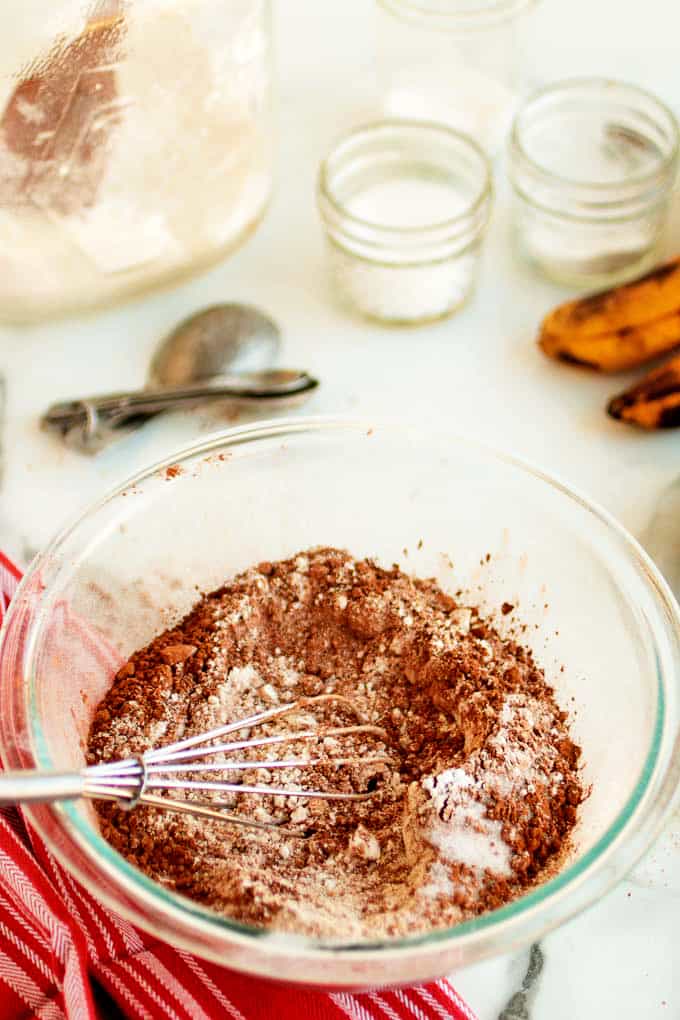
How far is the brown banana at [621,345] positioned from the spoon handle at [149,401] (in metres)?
0.22

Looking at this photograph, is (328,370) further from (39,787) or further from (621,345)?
(39,787)

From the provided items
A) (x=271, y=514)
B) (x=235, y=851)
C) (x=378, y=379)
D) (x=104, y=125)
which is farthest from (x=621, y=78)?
(x=235, y=851)

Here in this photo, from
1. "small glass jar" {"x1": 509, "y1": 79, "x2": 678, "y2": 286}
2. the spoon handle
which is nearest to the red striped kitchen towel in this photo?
the spoon handle

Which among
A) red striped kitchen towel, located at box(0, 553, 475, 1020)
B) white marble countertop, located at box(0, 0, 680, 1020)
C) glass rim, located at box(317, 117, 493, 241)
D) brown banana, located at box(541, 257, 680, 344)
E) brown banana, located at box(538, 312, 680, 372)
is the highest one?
glass rim, located at box(317, 117, 493, 241)

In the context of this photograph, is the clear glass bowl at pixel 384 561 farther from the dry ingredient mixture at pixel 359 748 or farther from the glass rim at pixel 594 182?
the glass rim at pixel 594 182

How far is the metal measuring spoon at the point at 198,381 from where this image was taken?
928 mm

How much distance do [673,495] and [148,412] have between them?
44 cm

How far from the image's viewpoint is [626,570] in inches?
26.8

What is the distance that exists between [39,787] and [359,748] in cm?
22

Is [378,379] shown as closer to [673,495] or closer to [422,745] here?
[673,495]

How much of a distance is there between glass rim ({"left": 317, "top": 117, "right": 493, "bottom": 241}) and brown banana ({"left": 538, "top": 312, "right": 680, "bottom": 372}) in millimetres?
130

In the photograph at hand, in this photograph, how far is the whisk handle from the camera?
19.9 inches

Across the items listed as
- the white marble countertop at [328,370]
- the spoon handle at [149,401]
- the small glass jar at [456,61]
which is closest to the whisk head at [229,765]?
the white marble countertop at [328,370]

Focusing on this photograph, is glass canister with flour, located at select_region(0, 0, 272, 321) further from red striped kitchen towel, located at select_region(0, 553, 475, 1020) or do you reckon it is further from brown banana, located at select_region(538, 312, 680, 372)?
red striped kitchen towel, located at select_region(0, 553, 475, 1020)
